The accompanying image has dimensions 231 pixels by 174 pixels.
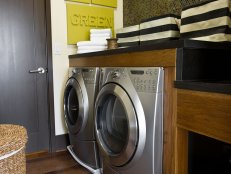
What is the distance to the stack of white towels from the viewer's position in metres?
2.10

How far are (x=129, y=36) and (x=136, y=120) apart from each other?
0.98m

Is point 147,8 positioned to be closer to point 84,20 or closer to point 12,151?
point 84,20

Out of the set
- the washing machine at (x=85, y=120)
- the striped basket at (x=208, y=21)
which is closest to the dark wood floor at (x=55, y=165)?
the washing machine at (x=85, y=120)

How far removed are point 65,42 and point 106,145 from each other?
48.8 inches

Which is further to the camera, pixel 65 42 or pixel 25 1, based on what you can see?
pixel 65 42

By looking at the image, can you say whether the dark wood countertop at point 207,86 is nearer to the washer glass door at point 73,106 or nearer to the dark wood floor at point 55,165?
the washer glass door at point 73,106

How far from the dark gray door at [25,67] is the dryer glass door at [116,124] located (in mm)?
969

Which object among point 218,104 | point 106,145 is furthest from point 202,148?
point 106,145

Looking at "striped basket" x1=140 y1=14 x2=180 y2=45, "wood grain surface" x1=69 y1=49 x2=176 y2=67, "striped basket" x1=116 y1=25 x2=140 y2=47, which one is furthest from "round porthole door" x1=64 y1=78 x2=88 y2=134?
"striped basket" x1=140 y1=14 x2=180 y2=45

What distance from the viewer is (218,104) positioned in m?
0.84

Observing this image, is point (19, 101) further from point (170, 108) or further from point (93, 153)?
point (170, 108)

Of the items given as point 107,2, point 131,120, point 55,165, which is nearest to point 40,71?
point 55,165

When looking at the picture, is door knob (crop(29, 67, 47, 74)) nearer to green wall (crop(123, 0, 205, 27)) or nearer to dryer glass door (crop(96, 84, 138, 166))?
dryer glass door (crop(96, 84, 138, 166))

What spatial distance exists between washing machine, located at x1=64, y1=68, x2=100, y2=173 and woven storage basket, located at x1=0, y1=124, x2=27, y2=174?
57cm
